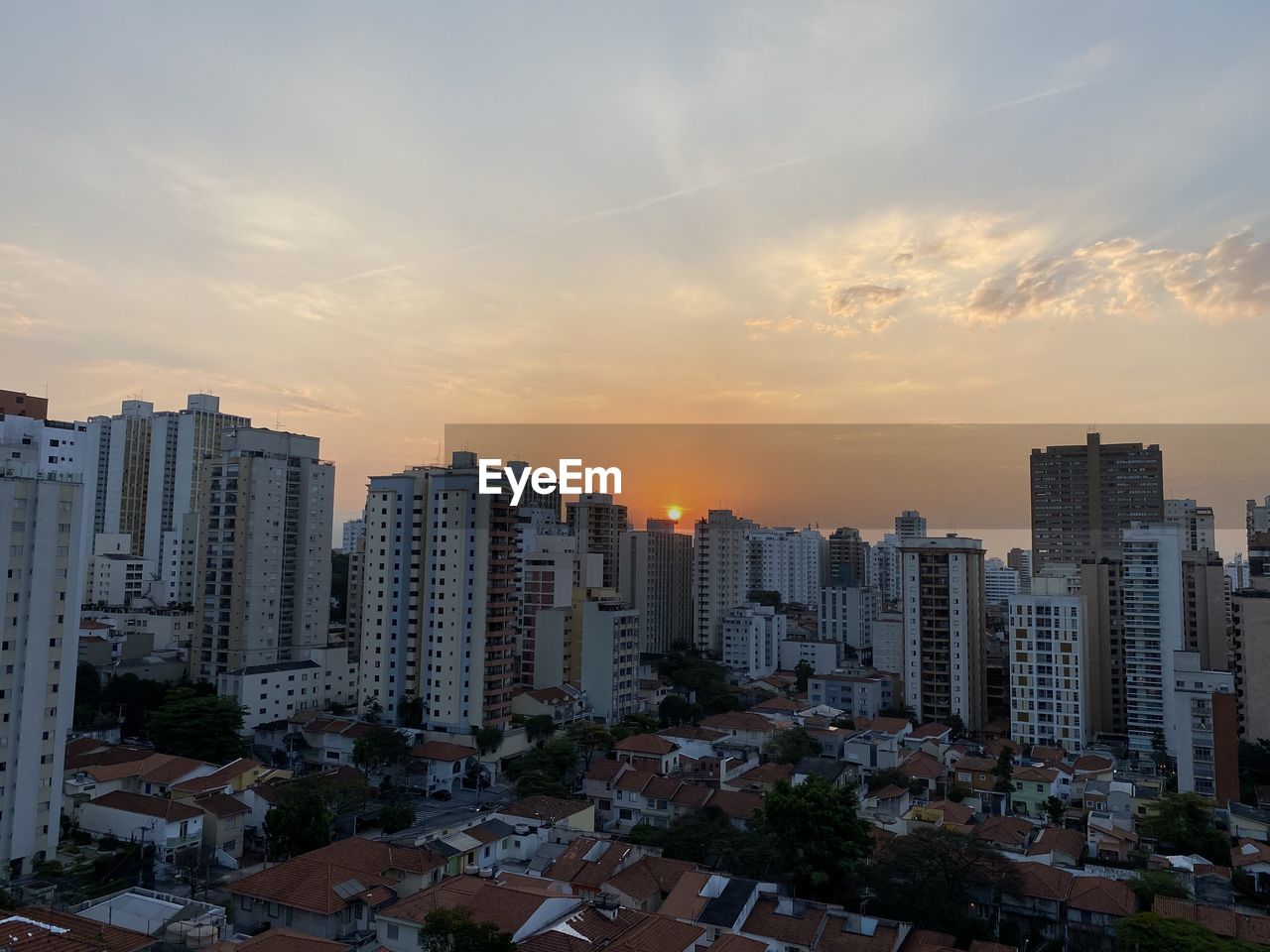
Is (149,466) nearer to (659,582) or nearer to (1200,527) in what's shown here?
(659,582)

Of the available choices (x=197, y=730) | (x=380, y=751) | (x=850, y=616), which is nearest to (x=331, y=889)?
(x=380, y=751)

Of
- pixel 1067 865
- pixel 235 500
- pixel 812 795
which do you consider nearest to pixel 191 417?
pixel 235 500

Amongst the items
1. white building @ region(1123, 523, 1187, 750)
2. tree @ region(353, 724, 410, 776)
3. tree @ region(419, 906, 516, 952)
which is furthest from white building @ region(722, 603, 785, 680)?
tree @ region(419, 906, 516, 952)

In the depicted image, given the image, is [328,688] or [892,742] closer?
[892,742]

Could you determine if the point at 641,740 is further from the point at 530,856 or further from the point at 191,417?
the point at 191,417

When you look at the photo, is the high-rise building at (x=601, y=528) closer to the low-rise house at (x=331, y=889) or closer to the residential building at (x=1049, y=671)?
the residential building at (x=1049, y=671)

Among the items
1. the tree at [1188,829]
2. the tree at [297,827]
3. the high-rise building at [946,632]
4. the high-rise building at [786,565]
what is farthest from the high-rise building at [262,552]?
the high-rise building at [786,565]
